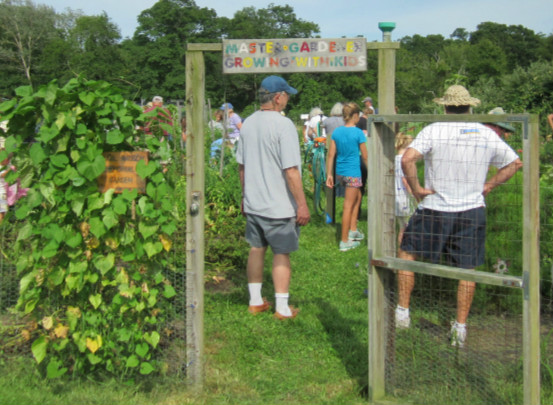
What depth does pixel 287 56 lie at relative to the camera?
395cm

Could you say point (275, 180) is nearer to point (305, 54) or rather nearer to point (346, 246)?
point (305, 54)

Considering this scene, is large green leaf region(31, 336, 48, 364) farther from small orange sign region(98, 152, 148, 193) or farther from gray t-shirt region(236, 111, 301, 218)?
gray t-shirt region(236, 111, 301, 218)

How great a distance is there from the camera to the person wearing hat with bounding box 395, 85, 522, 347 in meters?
4.10

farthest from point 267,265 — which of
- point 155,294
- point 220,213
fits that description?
point 155,294

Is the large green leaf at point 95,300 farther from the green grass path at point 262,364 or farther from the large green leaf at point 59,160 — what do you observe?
the large green leaf at point 59,160

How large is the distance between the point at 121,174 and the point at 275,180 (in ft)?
5.21

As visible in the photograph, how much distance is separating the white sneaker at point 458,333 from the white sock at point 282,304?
1.37 m

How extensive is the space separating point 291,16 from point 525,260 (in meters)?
94.3

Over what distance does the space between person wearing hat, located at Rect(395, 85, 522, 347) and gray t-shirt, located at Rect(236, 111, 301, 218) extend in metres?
1.08

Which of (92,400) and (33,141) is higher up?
(33,141)

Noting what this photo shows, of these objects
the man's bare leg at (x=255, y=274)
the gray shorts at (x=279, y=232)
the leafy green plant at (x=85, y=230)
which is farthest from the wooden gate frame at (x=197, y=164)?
the man's bare leg at (x=255, y=274)

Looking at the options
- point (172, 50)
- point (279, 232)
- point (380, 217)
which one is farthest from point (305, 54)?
point (172, 50)

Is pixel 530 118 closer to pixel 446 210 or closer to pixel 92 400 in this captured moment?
pixel 446 210

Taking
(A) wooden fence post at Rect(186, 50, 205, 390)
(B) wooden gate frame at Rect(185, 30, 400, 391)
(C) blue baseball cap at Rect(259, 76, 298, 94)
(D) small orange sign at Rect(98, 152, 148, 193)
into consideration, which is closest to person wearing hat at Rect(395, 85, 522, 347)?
(B) wooden gate frame at Rect(185, 30, 400, 391)
